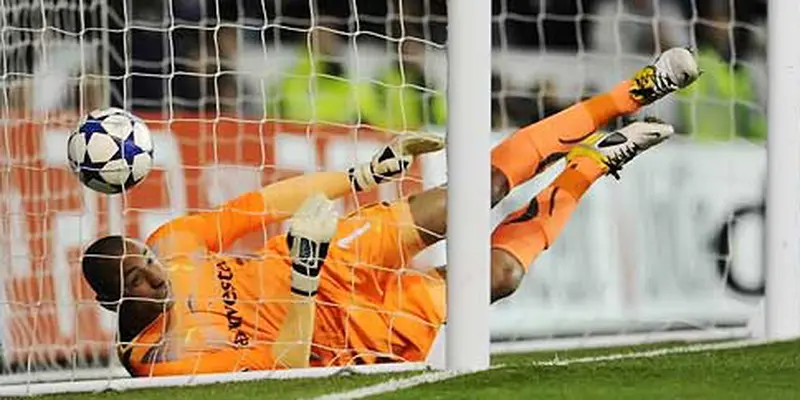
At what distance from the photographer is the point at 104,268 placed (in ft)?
19.7

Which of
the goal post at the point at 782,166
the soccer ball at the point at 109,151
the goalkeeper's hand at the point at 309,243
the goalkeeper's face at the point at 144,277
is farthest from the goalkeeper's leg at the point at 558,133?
the soccer ball at the point at 109,151

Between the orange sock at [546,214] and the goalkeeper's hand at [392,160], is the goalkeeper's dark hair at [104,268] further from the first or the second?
the orange sock at [546,214]

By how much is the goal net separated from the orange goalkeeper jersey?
9 centimetres

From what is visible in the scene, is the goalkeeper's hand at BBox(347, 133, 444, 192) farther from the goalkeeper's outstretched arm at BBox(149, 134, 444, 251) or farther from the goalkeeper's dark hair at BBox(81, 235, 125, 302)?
the goalkeeper's dark hair at BBox(81, 235, 125, 302)

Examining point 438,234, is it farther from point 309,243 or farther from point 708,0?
point 708,0

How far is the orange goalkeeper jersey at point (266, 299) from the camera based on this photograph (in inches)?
231

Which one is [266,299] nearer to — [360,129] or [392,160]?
[392,160]

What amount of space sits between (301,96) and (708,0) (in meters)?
2.00

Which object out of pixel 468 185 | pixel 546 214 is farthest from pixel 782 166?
pixel 468 185

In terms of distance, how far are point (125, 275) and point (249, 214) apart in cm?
53

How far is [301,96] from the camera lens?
6.86 m

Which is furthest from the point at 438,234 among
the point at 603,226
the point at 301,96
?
the point at 603,226

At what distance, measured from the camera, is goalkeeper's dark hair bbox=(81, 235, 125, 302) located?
5.97 meters

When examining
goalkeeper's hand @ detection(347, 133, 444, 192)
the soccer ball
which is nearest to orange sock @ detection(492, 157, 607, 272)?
goalkeeper's hand @ detection(347, 133, 444, 192)
